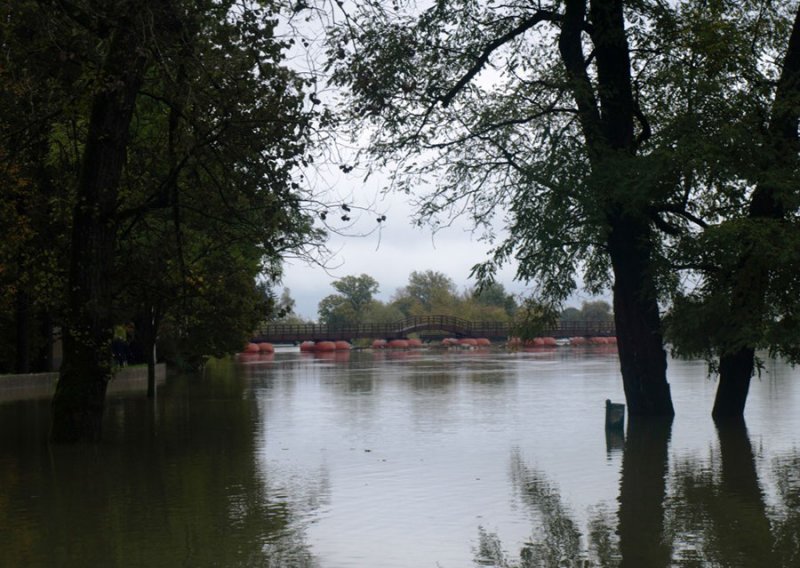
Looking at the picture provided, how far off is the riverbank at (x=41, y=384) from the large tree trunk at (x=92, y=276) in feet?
40.7

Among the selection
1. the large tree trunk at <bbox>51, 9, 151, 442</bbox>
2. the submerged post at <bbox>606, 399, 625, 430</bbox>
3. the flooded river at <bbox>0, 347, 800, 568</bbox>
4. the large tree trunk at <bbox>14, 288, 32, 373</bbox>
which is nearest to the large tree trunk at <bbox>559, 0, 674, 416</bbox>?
the flooded river at <bbox>0, 347, 800, 568</bbox>

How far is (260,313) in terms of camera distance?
47969 mm

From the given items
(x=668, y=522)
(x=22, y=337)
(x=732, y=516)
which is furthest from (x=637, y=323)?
(x=22, y=337)

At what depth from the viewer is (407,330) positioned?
13575cm

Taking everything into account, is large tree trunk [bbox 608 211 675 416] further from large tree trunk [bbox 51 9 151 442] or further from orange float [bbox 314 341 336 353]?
orange float [bbox 314 341 336 353]

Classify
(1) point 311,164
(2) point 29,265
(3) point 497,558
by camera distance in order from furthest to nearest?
1. (2) point 29,265
2. (1) point 311,164
3. (3) point 497,558

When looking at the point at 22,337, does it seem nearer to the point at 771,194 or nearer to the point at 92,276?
the point at 92,276

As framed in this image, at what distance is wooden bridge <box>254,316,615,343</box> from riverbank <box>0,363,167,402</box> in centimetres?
7244

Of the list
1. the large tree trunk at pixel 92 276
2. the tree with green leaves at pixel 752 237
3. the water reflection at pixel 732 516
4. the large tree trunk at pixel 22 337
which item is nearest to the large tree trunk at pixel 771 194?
the tree with green leaves at pixel 752 237

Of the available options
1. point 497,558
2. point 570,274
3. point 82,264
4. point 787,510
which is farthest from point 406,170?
point 497,558

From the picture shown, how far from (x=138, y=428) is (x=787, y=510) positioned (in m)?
16.3

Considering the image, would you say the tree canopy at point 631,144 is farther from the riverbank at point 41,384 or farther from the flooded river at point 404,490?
the riverbank at point 41,384

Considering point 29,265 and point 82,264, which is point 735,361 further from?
point 29,265

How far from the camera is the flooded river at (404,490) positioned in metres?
11.3
